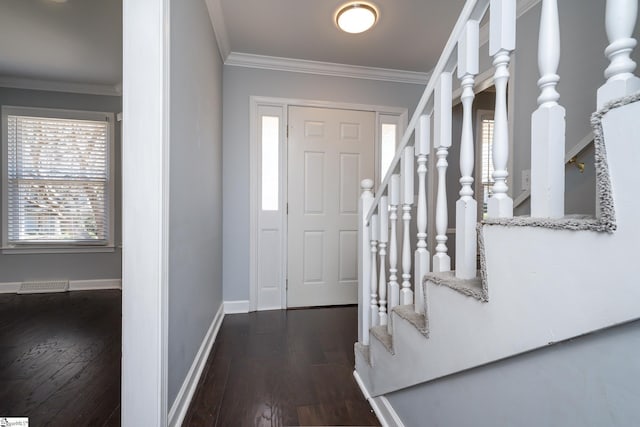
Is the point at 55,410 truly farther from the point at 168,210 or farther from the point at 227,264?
the point at 227,264

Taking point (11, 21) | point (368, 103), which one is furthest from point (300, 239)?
point (11, 21)

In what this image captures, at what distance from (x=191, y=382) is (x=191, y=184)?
1.08 metres

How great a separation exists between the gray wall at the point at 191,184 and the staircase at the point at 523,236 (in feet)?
3.31

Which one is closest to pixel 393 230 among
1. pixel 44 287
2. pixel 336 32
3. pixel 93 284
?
pixel 336 32

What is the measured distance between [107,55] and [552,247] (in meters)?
3.79

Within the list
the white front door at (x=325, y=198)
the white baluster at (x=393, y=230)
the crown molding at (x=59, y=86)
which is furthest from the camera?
the crown molding at (x=59, y=86)

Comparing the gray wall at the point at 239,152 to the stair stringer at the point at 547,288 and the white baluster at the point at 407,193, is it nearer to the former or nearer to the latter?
the white baluster at the point at 407,193

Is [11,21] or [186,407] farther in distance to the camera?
[11,21]

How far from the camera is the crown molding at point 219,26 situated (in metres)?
2.01

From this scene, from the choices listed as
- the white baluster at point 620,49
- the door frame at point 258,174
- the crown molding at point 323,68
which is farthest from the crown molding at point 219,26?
the white baluster at point 620,49

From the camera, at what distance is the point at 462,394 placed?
0.86 meters

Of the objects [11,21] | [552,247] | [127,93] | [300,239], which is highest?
[11,21]

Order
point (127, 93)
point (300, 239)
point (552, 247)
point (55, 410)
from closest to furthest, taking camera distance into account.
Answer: point (552, 247), point (127, 93), point (55, 410), point (300, 239)

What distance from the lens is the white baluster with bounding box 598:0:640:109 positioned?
47 cm
